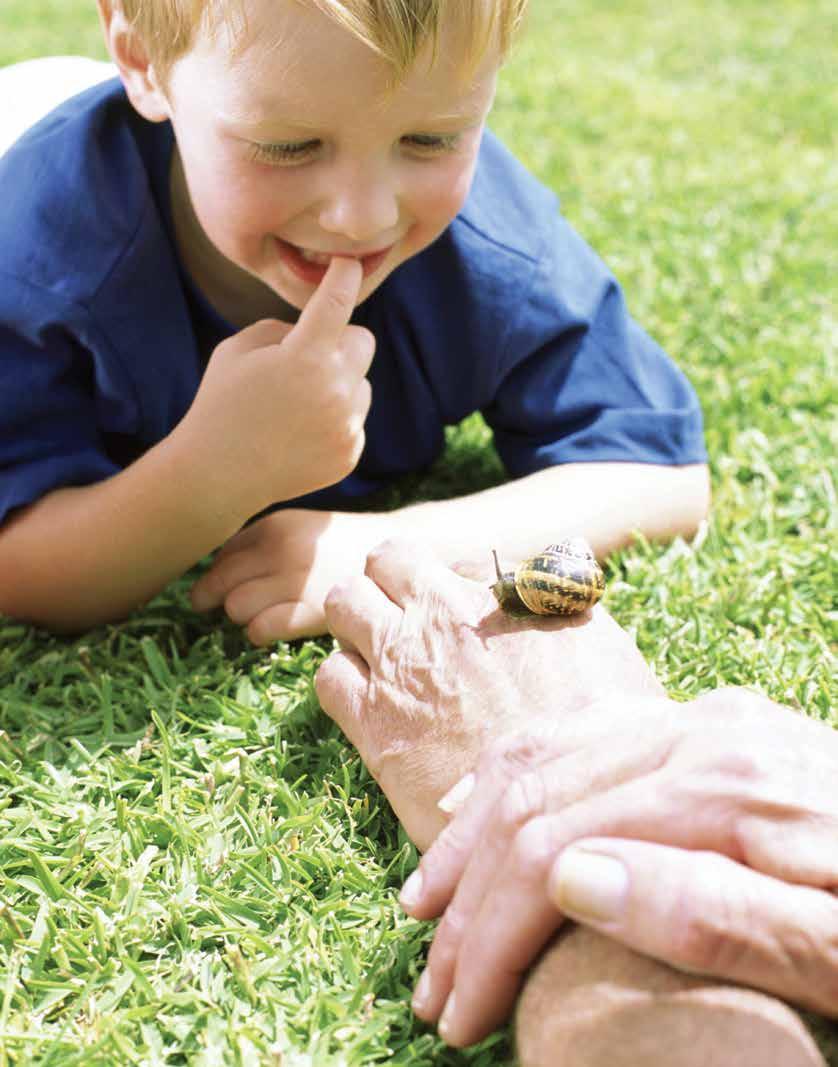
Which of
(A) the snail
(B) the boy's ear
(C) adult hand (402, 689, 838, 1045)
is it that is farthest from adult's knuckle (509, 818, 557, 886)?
(B) the boy's ear

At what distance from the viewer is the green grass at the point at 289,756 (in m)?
1.82

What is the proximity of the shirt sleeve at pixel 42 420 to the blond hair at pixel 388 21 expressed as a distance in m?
0.65

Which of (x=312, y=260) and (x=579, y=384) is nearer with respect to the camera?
(x=312, y=260)

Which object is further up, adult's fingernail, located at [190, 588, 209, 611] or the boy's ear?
the boy's ear

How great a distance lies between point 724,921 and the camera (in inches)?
57.6

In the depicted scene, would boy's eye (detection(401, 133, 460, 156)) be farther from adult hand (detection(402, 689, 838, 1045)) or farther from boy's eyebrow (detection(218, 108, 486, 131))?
adult hand (detection(402, 689, 838, 1045))

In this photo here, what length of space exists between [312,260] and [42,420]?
67cm

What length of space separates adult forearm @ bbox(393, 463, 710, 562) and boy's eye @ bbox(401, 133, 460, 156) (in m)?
0.81

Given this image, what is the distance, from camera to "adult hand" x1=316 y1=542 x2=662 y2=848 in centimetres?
206

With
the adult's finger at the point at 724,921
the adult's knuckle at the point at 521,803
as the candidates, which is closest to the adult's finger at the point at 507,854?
the adult's knuckle at the point at 521,803

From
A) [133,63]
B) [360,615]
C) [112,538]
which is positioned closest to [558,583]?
[360,615]

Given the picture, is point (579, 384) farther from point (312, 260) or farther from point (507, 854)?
point (507, 854)

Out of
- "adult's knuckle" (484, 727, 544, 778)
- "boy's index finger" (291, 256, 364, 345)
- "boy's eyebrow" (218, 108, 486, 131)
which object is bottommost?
"adult's knuckle" (484, 727, 544, 778)

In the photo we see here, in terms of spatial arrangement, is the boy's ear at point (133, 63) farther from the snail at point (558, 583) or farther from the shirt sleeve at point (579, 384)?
the snail at point (558, 583)
